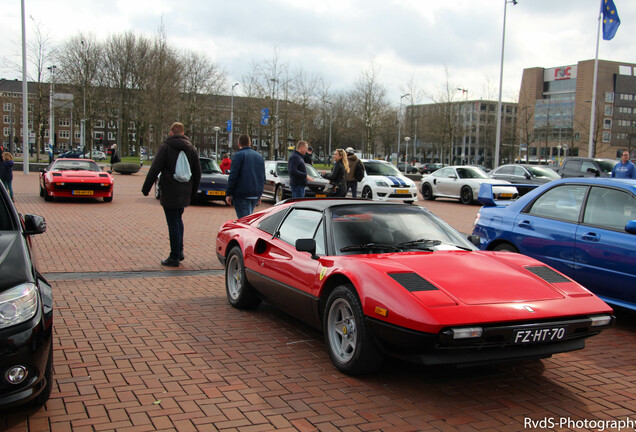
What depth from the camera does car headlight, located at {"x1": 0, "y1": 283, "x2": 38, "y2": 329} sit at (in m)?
2.99

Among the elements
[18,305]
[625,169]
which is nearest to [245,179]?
[18,305]

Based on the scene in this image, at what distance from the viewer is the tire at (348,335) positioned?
372 cm

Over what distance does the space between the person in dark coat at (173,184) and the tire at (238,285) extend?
78.4 inches

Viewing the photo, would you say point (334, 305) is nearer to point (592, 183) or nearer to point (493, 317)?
point (493, 317)

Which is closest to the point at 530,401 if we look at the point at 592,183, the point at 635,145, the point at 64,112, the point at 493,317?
the point at 493,317

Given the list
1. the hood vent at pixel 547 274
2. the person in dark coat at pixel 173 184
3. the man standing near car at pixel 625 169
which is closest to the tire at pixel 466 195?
the man standing near car at pixel 625 169

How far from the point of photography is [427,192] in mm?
23078

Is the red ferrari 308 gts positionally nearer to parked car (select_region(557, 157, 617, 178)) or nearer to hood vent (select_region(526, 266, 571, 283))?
hood vent (select_region(526, 266, 571, 283))

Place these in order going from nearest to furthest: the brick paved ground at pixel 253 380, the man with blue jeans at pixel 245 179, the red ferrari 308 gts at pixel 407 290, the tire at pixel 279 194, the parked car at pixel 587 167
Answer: the brick paved ground at pixel 253 380 → the red ferrari 308 gts at pixel 407 290 → the man with blue jeans at pixel 245 179 → the tire at pixel 279 194 → the parked car at pixel 587 167

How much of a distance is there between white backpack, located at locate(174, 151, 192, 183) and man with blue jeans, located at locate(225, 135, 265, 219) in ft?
2.85

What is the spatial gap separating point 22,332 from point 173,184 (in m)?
4.88

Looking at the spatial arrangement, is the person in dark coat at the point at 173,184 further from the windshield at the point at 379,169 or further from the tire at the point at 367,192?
the windshield at the point at 379,169

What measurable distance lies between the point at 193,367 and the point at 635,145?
286 feet

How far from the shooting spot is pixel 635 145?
254 feet
